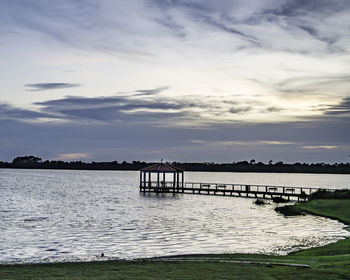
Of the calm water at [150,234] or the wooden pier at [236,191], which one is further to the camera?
the wooden pier at [236,191]

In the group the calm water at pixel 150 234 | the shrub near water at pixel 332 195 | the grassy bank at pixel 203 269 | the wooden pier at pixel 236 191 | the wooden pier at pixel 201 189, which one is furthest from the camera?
the wooden pier at pixel 201 189

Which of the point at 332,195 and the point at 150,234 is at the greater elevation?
the point at 332,195

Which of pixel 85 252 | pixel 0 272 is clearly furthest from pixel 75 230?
pixel 0 272

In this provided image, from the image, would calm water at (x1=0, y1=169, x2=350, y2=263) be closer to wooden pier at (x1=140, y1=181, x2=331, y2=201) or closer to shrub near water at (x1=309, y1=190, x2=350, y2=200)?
shrub near water at (x1=309, y1=190, x2=350, y2=200)

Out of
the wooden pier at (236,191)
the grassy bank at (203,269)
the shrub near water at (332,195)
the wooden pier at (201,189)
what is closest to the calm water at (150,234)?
the grassy bank at (203,269)

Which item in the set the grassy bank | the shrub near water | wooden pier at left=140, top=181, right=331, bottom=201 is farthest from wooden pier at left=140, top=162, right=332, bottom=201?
the grassy bank

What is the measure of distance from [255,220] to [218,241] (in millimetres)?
14389

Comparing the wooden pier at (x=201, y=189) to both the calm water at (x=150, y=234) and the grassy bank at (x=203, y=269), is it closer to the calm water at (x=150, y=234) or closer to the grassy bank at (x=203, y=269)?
the calm water at (x=150, y=234)

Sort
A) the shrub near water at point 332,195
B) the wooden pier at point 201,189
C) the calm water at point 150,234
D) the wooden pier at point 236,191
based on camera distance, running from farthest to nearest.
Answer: the wooden pier at point 201,189 → the wooden pier at point 236,191 → the shrub near water at point 332,195 → the calm water at point 150,234

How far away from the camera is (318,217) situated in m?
42.8

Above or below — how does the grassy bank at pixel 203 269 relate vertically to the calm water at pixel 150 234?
above

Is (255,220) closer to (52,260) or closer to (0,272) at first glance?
(52,260)

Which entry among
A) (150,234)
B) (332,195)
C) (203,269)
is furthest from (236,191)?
(203,269)

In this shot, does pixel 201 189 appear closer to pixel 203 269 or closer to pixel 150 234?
pixel 150 234
